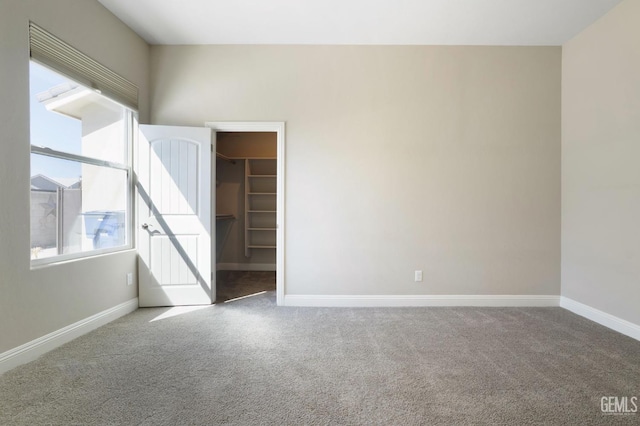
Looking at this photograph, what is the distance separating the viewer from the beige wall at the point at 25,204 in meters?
2.09

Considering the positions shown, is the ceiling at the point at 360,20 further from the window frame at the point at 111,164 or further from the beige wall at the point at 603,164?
the window frame at the point at 111,164

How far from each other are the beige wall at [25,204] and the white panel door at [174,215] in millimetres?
566

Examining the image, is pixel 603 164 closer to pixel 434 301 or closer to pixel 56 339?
pixel 434 301

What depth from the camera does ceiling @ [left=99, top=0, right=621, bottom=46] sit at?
2.83 m

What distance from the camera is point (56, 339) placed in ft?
8.13

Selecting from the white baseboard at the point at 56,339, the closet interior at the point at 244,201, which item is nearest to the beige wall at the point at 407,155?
the white baseboard at the point at 56,339

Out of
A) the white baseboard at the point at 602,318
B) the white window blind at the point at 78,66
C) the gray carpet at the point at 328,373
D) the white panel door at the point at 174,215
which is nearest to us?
the gray carpet at the point at 328,373

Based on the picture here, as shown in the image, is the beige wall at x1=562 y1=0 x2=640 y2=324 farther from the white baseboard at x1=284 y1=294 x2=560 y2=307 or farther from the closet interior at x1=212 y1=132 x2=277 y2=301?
the closet interior at x1=212 y1=132 x2=277 y2=301

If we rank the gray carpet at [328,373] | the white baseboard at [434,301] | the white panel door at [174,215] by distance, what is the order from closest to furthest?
the gray carpet at [328,373]
the white panel door at [174,215]
the white baseboard at [434,301]

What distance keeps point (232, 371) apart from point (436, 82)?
3.66 metres

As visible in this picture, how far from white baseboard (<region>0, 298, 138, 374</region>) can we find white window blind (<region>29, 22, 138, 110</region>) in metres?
2.20

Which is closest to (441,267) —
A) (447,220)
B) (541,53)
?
(447,220)

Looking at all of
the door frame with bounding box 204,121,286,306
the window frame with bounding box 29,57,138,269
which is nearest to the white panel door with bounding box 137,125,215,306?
the window frame with bounding box 29,57,138,269

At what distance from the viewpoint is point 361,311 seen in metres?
3.40
